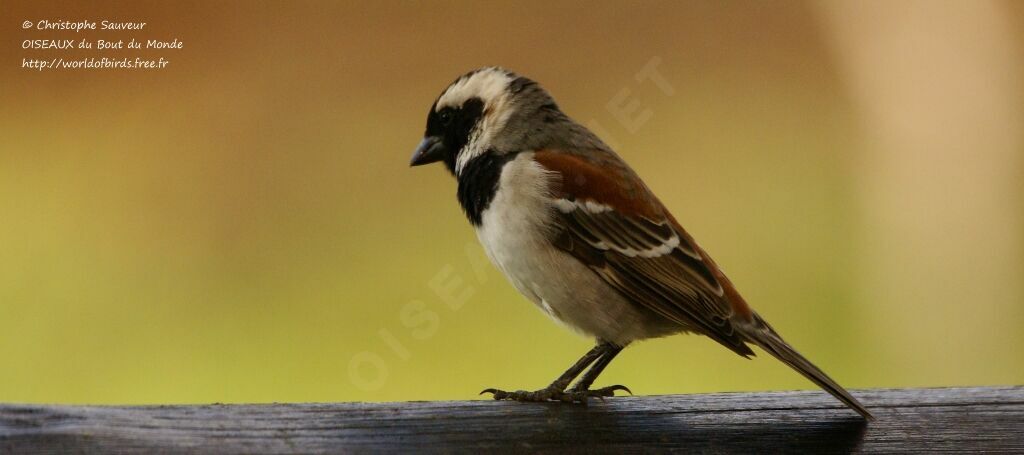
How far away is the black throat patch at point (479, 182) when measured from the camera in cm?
312

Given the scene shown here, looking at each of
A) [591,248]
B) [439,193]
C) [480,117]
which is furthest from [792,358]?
[439,193]

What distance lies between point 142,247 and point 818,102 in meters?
2.79

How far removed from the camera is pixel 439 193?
15.3 feet

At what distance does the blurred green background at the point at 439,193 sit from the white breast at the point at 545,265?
0.94 meters

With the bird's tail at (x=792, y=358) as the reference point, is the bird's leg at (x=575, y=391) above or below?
above

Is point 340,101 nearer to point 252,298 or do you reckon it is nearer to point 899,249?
point 252,298

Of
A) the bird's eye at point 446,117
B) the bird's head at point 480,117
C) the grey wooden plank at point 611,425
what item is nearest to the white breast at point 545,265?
the bird's head at point 480,117

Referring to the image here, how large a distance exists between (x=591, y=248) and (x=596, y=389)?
1.23 ft

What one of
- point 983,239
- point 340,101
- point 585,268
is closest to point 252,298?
point 340,101

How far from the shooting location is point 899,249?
4832mm

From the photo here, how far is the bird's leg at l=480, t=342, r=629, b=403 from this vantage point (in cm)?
262

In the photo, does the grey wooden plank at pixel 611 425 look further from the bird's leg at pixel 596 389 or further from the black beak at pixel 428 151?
the black beak at pixel 428 151

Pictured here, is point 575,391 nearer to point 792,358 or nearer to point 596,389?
point 596,389

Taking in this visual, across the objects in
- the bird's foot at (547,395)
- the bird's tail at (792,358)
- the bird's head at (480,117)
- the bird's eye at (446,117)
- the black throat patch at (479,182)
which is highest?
the bird's eye at (446,117)
